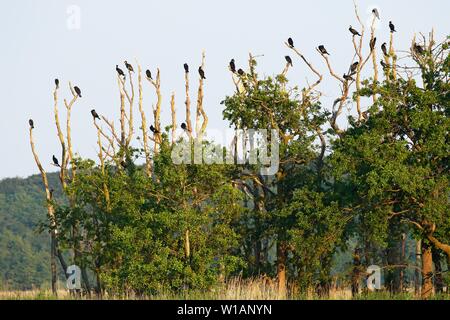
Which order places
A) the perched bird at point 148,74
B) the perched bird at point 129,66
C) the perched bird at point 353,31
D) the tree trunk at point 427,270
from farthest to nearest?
the perched bird at point 129,66
the perched bird at point 148,74
the perched bird at point 353,31
the tree trunk at point 427,270

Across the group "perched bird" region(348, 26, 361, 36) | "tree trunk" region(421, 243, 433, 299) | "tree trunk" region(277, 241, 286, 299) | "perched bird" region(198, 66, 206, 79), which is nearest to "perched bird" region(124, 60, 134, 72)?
"perched bird" region(198, 66, 206, 79)

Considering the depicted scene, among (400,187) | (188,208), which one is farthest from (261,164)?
(400,187)

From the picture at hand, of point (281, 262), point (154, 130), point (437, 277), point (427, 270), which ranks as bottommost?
point (437, 277)

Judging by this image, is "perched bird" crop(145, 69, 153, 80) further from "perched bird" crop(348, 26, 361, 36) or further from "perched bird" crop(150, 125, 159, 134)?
"perched bird" crop(348, 26, 361, 36)

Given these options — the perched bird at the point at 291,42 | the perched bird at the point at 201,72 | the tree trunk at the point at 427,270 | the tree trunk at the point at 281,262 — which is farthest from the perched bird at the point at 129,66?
the tree trunk at the point at 427,270

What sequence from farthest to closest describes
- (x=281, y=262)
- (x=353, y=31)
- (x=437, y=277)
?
(x=353, y=31)
(x=281, y=262)
(x=437, y=277)

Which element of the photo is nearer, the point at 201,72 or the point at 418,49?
the point at 418,49

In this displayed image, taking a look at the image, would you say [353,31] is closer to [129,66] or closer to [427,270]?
[427,270]

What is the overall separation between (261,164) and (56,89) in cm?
956

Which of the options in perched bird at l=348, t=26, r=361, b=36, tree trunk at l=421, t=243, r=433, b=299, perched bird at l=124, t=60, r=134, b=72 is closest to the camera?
tree trunk at l=421, t=243, r=433, b=299

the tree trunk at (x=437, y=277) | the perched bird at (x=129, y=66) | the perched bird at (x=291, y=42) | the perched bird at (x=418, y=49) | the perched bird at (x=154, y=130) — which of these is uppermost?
the perched bird at (x=129, y=66)

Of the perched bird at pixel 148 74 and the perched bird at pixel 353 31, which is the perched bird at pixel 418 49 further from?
the perched bird at pixel 148 74

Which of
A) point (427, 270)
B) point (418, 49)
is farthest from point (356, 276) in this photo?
point (418, 49)

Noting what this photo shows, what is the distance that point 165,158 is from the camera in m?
28.4
